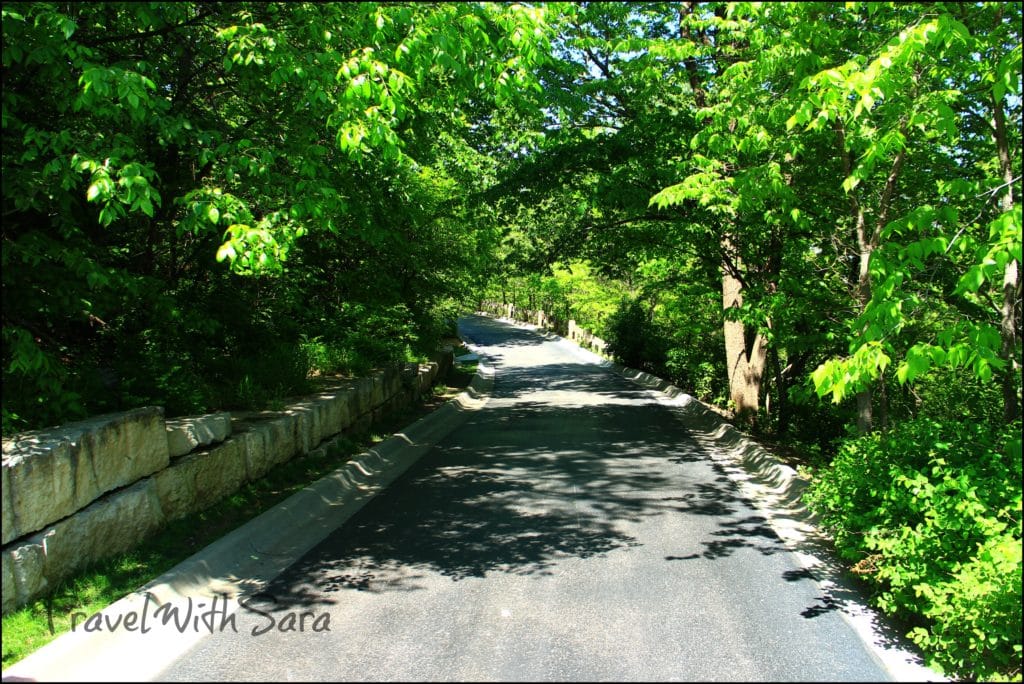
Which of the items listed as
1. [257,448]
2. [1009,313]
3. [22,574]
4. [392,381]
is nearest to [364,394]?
[392,381]

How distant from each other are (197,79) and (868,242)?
6774mm

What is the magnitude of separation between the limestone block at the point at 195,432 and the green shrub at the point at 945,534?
5.16 m

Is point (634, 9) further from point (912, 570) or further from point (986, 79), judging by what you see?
point (912, 570)

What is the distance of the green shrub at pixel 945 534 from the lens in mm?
3467

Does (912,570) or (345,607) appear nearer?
(912,570)

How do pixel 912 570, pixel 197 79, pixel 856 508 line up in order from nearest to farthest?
pixel 912 570 → pixel 856 508 → pixel 197 79

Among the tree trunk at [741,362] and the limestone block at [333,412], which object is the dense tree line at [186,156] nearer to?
the limestone block at [333,412]

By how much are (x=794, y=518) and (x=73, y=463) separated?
19.6 feet

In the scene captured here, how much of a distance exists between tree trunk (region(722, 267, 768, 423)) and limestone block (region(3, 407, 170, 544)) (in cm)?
936

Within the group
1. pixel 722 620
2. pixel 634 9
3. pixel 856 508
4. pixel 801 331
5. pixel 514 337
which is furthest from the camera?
pixel 514 337

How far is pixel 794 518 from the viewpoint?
6.43 metres

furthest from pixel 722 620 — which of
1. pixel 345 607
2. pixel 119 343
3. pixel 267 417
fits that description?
pixel 119 343

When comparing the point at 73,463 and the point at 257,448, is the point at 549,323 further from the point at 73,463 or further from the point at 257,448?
the point at 73,463

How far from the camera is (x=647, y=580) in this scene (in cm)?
480
